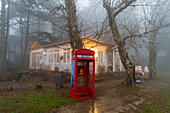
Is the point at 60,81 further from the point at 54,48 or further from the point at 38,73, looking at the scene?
the point at 54,48

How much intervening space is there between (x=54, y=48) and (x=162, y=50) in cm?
3235

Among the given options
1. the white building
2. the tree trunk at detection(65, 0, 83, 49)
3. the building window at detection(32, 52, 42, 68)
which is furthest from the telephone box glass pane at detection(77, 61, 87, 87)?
the building window at detection(32, 52, 42, 68)

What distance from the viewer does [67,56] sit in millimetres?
14266

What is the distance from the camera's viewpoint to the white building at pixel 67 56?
1349 centimetres

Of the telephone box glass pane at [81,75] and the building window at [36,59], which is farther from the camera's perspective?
the building window at [36,59]

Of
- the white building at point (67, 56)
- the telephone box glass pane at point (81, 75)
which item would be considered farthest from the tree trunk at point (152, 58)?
the telephone box glass pane at point (81, 75)

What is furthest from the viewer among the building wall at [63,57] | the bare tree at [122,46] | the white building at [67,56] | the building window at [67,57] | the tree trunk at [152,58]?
the building window at [67,57]

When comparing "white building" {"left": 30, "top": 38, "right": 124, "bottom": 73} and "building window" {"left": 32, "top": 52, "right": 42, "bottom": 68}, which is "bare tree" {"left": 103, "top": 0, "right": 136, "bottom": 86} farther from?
"building window" {"left": 32, "top": 52, "right": 42, "bottom": 68}

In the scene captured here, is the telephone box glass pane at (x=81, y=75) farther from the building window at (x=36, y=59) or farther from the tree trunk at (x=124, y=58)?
the building window at (x=36, y=59)

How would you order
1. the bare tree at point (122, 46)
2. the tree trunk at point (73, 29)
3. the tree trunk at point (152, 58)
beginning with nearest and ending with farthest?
the tree trunk at point (73, 29) < the bare tree at point (122, 46) < the tree trunk at point (152, 58)

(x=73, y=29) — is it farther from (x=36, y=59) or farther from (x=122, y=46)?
(x=36, y=59)

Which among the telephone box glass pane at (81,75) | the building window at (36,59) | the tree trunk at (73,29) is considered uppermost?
the tree trunk at (73,29)

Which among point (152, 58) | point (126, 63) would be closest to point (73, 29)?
point (126, 63)

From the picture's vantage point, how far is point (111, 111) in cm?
411
